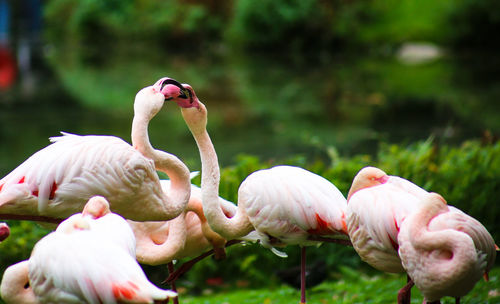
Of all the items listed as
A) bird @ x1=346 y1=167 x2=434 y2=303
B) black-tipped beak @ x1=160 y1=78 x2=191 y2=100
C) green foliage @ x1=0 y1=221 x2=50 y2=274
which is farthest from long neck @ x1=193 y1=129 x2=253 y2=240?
green foliage @ x1=0 y1=221 x2=50 y2=274

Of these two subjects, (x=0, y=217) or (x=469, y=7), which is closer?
(x=0, y=217)

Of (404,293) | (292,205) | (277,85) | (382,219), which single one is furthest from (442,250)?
(277,85)

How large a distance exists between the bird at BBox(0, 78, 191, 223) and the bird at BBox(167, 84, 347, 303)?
20 cm

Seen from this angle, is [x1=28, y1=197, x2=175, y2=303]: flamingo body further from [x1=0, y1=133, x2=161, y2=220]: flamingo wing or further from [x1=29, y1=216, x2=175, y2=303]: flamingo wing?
[x1=0, y1=133, x2=161, y2=220]: flamingo wing

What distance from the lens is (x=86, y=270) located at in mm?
2611

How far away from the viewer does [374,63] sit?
67.2 feet

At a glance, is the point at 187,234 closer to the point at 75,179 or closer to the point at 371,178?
the point at 75,179

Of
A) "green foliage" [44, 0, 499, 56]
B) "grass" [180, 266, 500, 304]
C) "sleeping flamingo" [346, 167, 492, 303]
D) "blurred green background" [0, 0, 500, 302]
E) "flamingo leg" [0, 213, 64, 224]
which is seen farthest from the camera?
"green foliage" [44, 0, 499, 56]

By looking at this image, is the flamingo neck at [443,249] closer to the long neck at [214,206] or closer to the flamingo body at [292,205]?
the flamingo body at [292,205]

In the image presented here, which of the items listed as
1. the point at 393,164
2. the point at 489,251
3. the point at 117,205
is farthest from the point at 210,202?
the point at 393,164

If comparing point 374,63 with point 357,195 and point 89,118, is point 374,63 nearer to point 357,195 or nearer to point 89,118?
point 89,118

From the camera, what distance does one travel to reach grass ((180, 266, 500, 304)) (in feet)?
14.3

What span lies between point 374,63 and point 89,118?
10722 mm

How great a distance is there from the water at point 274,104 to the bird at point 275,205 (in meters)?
A: 2.89
